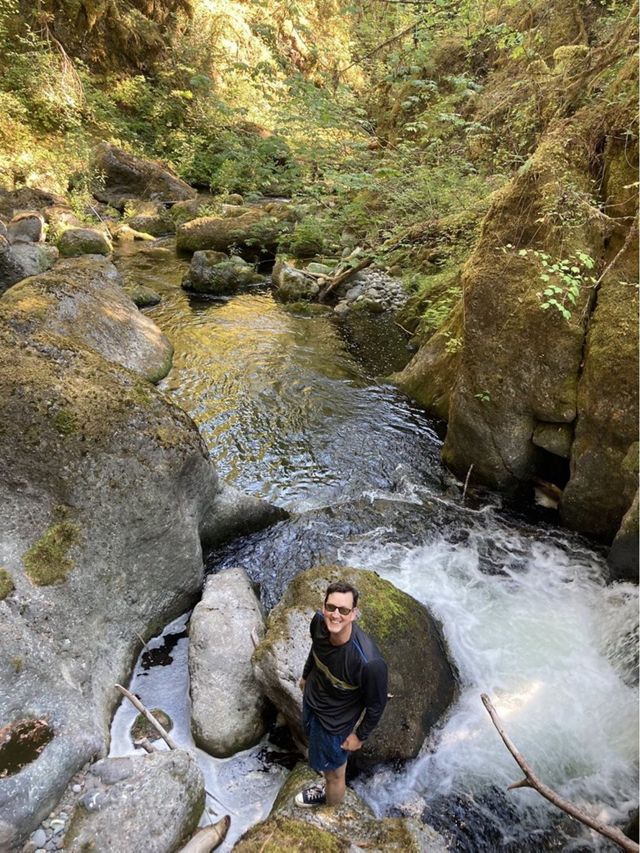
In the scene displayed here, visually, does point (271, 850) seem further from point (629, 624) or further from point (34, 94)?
point (34, 94)

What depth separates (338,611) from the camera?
2.90m

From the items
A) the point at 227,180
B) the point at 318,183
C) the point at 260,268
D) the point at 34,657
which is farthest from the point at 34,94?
the point at 34,657

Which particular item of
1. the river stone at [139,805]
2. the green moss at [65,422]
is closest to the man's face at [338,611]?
the river stone at [139,805]

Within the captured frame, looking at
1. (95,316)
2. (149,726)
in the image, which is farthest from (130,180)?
(149,726)

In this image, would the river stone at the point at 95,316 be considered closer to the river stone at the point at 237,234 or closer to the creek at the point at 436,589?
the creek at the point at 436,589

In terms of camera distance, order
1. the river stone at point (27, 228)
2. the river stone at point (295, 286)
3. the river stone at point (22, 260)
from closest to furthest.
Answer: the river stone at point (22, 260), the river stone at point (295, 286), the river stone at point (27, 228)

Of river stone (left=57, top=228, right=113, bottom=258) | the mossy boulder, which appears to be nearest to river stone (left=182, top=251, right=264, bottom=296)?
river stone (left=57, top=228, right=113, bottom=258)

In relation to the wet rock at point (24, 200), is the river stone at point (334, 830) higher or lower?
lower

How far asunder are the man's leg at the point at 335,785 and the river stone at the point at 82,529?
1.69m

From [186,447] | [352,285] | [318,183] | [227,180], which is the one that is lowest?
[186,447]

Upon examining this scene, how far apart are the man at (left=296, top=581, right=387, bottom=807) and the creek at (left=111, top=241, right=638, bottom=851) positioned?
752mm

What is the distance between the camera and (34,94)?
67.4 ft

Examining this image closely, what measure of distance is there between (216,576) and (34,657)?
1852 mm

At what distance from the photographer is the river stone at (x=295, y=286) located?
1433cm
